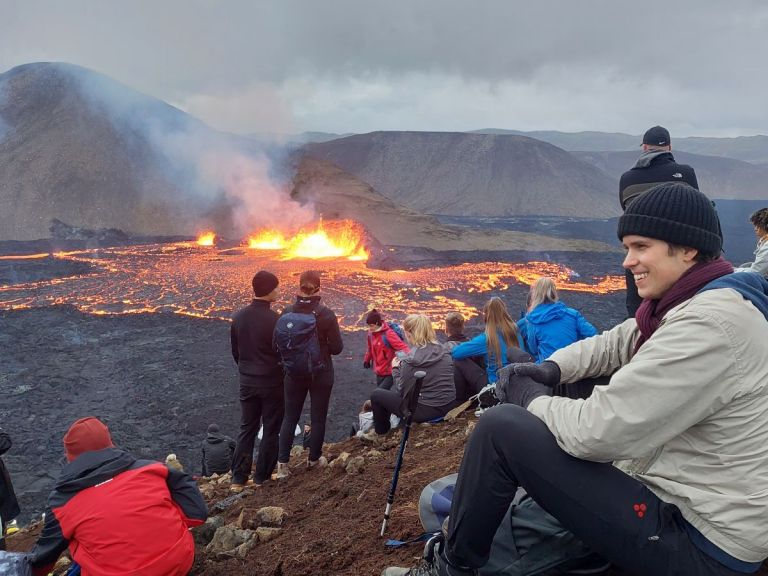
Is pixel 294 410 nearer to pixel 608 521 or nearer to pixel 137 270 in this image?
pixel 608 521

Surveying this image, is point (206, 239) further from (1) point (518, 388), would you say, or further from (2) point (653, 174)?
(1) point (518, 388)

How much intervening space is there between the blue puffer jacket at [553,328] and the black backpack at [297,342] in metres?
2.10

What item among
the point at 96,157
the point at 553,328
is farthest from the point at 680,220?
the point at 96,157

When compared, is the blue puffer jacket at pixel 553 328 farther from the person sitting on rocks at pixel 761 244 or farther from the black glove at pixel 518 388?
the black glove at pixel 518 388

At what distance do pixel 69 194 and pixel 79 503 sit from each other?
134ft

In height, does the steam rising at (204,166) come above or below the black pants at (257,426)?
above

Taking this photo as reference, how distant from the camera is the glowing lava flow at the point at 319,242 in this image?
29.5m

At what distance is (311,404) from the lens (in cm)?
609

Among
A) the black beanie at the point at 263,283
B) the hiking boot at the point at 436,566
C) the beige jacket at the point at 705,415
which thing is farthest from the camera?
the black beanie at the point at 263,283

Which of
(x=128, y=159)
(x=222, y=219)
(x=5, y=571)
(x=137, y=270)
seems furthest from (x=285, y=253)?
(x=5, y=571)

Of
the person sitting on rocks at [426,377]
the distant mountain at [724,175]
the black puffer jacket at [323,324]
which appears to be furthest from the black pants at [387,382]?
the distant mountain at [724,175]

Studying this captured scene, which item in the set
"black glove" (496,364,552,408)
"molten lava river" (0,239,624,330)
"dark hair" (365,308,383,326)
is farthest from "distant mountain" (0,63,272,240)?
"black glove" (496,364,552,408)

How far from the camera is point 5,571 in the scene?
3.21 metres

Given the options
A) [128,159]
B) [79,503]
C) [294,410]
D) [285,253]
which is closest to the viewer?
[79,503]
